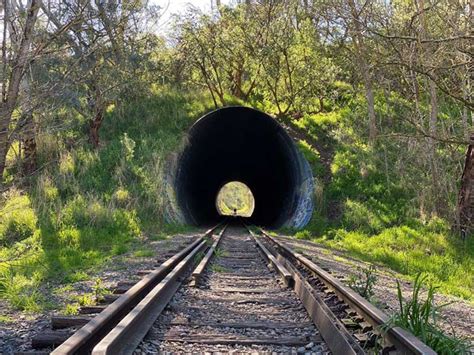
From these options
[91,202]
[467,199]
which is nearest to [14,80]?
[91,202]

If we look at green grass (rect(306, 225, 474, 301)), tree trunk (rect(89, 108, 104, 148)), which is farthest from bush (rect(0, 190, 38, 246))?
green grass (rect(306, 225, 474, 301))

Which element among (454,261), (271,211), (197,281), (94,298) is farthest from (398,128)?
(94,298)

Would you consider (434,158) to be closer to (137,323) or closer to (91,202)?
(91,202)

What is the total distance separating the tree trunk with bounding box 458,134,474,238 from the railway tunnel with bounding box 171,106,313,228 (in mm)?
3961

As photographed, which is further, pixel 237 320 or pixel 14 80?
pixel 14 80

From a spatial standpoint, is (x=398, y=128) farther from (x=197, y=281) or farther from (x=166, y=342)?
(x=166, y=342)

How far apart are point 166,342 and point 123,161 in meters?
11.3

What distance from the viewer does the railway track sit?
3.00 m

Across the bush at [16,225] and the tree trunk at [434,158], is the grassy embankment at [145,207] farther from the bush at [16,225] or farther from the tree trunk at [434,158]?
the tree trunk at [434,158]

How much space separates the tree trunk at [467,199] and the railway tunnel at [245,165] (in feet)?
13.0

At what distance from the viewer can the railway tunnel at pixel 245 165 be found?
45.1ft

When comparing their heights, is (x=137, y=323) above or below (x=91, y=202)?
below

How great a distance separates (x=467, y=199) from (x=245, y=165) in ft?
36.8

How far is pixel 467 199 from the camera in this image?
1003 cm
